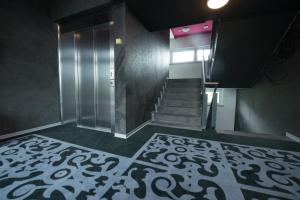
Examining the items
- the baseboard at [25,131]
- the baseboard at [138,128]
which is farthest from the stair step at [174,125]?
the baseboard at [25,131]

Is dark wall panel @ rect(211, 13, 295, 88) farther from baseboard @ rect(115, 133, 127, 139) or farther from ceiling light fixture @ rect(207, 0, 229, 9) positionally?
baseboard @ rect(115, 133, 127, 139)

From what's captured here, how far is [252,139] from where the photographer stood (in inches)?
106

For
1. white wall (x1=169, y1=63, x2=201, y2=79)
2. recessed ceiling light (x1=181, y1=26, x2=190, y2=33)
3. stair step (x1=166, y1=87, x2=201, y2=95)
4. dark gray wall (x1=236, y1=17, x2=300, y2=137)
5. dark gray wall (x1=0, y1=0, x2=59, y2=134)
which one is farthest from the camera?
white wall (x1=169, y1=63, x2=201, y2=79)

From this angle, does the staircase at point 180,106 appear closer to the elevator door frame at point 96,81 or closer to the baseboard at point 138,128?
the baseboard at point 138,128

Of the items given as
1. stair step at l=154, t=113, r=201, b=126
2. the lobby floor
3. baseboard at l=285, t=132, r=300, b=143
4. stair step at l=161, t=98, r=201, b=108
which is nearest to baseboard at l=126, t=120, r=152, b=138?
the lobby floor

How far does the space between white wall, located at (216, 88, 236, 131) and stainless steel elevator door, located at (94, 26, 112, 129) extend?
5.63 meters

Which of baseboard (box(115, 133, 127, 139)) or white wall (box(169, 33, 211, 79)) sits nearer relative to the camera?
baseboard (box(115, 133, 127, 139))

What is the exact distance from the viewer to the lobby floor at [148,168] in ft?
4.40

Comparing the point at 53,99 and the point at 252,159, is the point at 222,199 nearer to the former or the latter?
the point at 252,159

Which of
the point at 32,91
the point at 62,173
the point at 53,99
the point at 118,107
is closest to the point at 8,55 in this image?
the point at 32,91

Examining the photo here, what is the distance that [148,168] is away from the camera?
172 centimetres

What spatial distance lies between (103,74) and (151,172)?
7.22 feet

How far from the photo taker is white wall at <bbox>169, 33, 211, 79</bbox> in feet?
22.0

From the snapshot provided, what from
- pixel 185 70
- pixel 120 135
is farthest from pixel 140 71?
pixel 185 70
